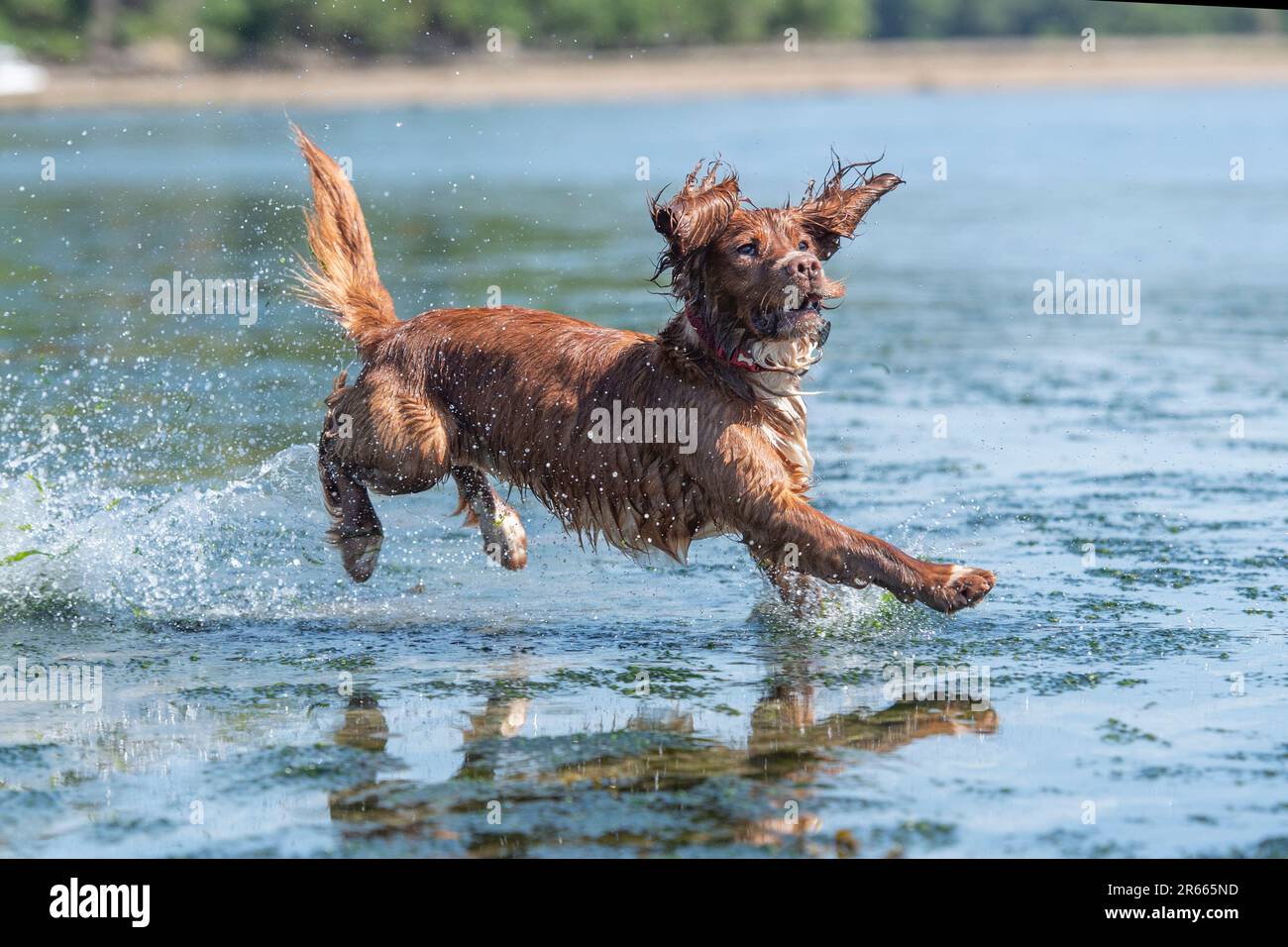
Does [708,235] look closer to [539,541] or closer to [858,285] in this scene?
[539,541]

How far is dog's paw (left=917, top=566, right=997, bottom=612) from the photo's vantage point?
684 centimetres

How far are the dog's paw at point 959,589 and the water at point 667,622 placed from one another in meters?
0.22

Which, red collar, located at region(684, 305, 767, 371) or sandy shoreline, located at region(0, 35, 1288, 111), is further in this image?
sandy shoreline, located at region(0, 35, 1288, 111)

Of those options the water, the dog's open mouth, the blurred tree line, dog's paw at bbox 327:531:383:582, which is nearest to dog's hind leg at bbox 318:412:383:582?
dog's paw at bbox 327:531:383:582

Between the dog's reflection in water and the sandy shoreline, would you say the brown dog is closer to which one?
the dog's reflection in water

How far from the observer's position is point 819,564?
22.7 ft

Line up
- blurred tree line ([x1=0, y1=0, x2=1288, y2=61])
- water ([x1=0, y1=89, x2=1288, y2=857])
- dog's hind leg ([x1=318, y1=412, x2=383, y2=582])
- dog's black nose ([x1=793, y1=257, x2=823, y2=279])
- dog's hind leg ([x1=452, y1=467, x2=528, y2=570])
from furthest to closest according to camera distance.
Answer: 1. blurred tree line ([x1=0, y1=0, x2=1288, y2=61])
2. dog's hind leg ([x1=452, y1=467, x2=528, y2=570])
3. dog's hind leg ([x1=318, y1=412, x2=383, y2=582])
4. dog's black nose ([x1=793, y1=257, x2=823, y2=279])
5. water ([x1=0, y1=89, x2=1288, y2=857])

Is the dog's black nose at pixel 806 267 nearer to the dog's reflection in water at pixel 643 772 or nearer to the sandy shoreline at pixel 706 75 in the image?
the dog's reflection in water at pixel 643 772

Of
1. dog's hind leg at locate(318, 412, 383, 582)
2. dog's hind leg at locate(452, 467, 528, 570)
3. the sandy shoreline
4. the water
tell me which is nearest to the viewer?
the water

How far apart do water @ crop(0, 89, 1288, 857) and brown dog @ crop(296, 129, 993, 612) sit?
13.9 inches

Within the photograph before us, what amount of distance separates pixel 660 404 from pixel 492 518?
147cm

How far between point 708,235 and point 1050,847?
288 centimetres

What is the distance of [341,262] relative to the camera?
823cm
